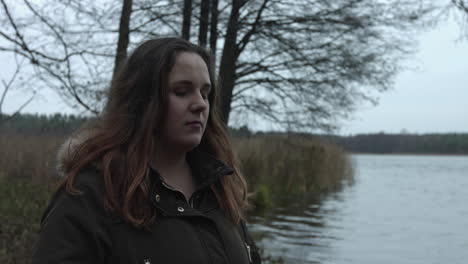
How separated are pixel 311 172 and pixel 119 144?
14169 mm

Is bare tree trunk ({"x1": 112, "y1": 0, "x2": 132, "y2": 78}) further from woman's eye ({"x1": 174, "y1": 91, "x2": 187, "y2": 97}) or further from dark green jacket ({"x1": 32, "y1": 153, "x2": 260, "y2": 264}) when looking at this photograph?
dark green jacket ({"x1": 32, "y1": 153, "x2": 260, "y2": 264})

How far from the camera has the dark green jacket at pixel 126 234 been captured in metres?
1.53


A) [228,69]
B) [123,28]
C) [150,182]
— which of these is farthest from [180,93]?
[228,69]

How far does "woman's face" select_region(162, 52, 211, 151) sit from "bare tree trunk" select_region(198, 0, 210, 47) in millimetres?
6436

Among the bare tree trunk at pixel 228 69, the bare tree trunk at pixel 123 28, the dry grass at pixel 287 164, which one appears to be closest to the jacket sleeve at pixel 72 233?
the bare tree trunk at pixel 123 28

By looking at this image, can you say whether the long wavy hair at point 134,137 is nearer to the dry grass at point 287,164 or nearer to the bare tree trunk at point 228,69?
the bare tree trunk at point 228,69

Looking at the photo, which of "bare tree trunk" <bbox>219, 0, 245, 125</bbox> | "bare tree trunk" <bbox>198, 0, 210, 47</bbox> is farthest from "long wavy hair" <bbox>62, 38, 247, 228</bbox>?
"bare tree trunk" <bbox>219, 0, 245, 125</bbox>

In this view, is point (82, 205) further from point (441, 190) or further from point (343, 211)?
point (441, 190)

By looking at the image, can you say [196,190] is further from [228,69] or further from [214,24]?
[228,69]

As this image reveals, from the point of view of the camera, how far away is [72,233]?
1.53 meters

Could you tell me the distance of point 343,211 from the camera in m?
13.0

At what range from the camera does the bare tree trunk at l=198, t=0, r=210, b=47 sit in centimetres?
826

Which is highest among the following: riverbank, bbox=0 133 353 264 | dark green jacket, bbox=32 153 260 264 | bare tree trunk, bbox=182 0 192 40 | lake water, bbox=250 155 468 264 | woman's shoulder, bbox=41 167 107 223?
bare tree trunk, bbox=182 0 192 40

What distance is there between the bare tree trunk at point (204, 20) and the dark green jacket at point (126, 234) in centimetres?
662
